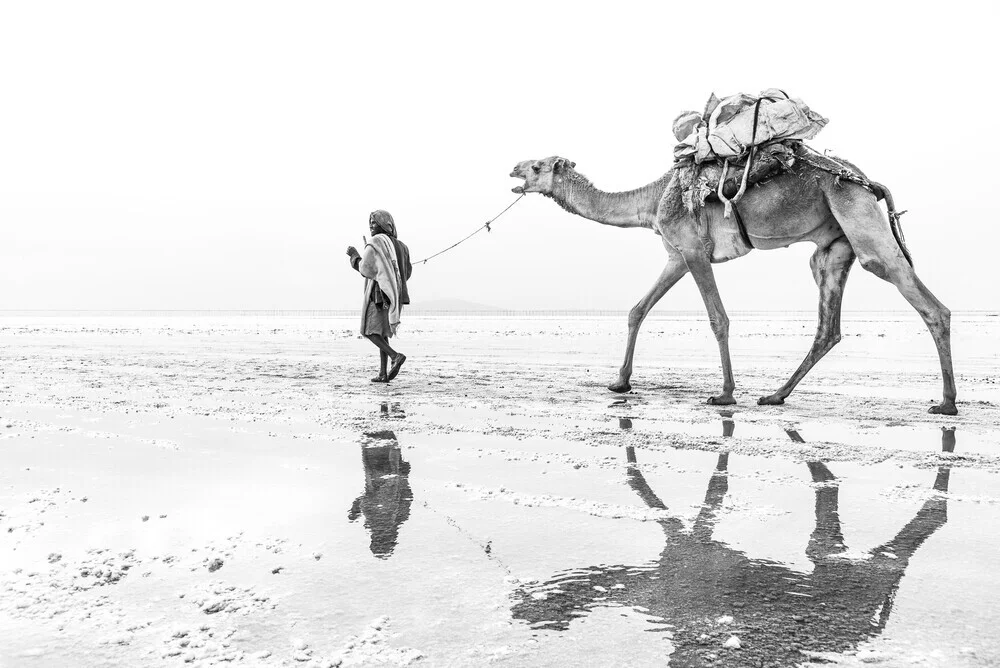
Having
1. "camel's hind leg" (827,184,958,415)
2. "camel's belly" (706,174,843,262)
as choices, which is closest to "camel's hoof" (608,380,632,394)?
"camel's belly" (706,174,843,262)

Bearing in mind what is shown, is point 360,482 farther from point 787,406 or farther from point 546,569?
point 787,406

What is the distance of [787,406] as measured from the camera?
24.2 ft

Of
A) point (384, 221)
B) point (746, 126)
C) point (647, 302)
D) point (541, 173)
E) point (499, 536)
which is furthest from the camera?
point (384, 221)

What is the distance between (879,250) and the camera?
23.8 feet

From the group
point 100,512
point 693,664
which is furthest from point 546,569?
point 100,512

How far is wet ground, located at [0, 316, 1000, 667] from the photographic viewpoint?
217 centimetres

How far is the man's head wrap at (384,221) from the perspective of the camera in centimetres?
1103

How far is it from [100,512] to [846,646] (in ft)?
10.7

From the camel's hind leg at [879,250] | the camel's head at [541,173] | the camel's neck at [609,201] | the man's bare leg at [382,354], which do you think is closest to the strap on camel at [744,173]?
the camel's hind leg at [879,250]

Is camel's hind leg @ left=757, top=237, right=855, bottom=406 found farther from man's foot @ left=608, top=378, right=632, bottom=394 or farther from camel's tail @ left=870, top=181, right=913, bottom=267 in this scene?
man's foot @ left=608, top=378, right=632, bottom=394

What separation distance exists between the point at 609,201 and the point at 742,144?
1.89 meters

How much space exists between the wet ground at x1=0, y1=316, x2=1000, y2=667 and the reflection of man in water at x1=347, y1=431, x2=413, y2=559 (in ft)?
0.07

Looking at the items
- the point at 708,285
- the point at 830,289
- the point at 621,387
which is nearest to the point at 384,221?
the point at 621,387

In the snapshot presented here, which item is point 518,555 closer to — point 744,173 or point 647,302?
point 744,173
